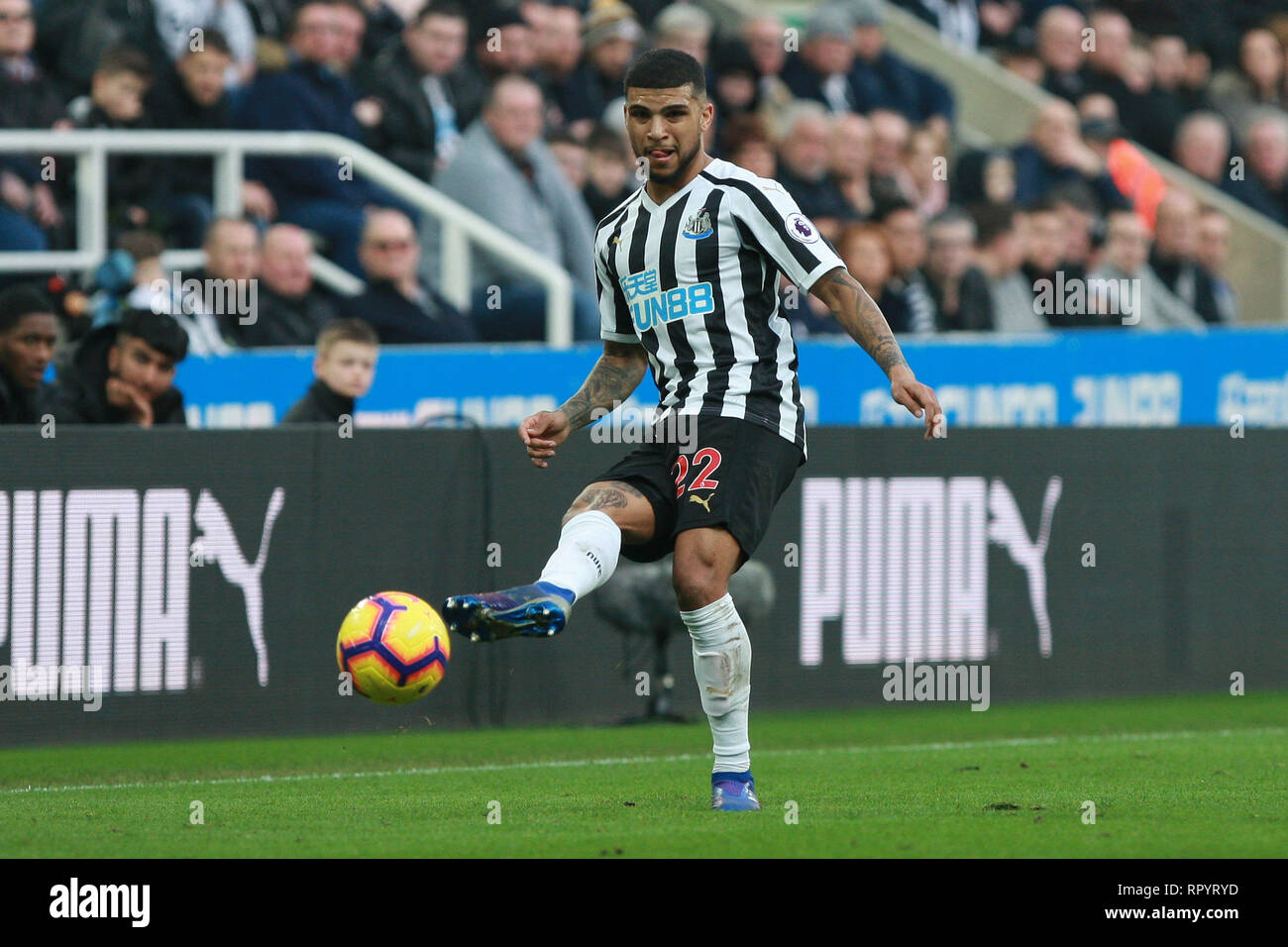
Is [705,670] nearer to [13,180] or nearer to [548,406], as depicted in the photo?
[548,406]

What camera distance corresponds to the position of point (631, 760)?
9.02 metres

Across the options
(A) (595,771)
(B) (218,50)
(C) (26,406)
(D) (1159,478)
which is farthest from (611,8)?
(A) (595,771)

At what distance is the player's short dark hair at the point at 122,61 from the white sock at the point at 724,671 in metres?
6.86

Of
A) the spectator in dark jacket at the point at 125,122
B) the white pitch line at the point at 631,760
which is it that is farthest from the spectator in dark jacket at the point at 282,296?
the white pitch line at the point at 631,760

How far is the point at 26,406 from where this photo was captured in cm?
1001

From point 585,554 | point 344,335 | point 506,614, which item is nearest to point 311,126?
point 344,335

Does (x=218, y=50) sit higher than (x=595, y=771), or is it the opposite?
(x=218, y=50)

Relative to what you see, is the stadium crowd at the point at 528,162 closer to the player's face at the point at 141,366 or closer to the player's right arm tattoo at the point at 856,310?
the player's face at the point at 141,366

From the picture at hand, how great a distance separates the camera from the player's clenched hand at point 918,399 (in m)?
6.12

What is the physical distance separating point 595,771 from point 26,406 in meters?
3.37

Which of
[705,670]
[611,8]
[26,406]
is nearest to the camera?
[705,670]

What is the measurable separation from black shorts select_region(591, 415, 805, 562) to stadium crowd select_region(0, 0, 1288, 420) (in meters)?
4.05

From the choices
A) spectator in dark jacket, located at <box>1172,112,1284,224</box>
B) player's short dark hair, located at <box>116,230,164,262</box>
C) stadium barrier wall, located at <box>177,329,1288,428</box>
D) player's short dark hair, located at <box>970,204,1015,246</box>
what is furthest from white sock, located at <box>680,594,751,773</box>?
spectator in dark jacket, located at <box>1172,112,1284,224</box>

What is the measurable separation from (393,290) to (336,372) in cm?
193
